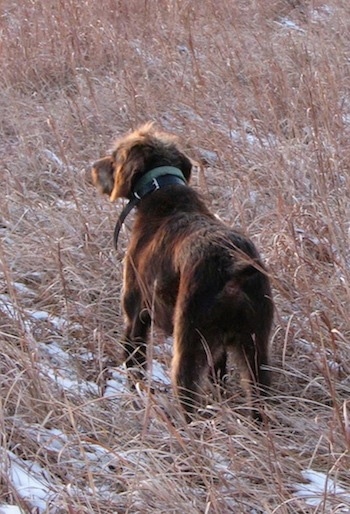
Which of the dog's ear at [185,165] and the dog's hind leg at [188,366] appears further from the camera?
the dog's ear at [185,165]

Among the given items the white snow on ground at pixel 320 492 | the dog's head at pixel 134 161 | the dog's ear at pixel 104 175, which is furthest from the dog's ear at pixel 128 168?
the white snow on ground at pixel 320 492

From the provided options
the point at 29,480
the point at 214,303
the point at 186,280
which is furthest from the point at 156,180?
the point at 29,480

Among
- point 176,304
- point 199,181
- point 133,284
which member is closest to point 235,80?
point 199,181

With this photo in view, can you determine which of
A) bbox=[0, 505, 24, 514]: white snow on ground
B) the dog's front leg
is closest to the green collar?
the dog's front leg

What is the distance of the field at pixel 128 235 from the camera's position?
2.38 meters

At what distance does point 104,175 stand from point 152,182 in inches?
13.1

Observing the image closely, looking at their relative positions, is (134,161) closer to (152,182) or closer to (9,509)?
(152,182)

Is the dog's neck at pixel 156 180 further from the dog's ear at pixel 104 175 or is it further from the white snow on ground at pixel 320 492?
the white snow on ground at pixel 320 492

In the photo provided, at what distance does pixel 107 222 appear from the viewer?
442cm

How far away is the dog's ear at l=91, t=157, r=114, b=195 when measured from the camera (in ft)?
12.0

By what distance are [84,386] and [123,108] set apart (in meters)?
3.05

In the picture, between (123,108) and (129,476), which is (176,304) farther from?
(123,108)

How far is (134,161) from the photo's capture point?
3488 millimetres

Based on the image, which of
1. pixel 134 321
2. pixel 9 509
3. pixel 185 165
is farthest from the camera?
pixel 185 165
